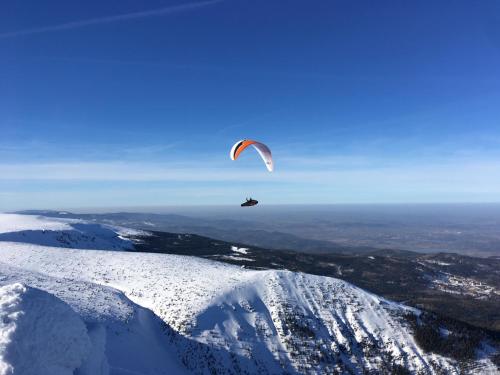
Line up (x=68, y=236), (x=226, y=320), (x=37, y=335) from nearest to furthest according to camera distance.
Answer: (x=37, y=335) < (x=226, y=320) < (x=68, y=236)

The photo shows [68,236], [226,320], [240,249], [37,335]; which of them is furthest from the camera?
[240,249]

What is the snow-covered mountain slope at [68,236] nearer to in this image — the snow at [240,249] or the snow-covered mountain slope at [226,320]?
the snow-covered mountain slope at [226,320]

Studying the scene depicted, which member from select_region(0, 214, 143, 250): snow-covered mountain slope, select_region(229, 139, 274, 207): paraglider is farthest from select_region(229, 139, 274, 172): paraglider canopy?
select_region(0, 214, 143, 250): snow-covered mountain slope

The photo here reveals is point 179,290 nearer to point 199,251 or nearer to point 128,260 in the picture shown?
point 128,260

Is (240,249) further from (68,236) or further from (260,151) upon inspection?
(260,151)

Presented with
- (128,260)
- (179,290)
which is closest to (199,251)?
(128,260)

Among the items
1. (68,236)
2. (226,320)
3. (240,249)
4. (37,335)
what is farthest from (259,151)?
(240,249)

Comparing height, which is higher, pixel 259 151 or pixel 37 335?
pixel 259 151

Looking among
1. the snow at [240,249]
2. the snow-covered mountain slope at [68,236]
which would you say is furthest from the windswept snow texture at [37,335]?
the snow at [240,249]
